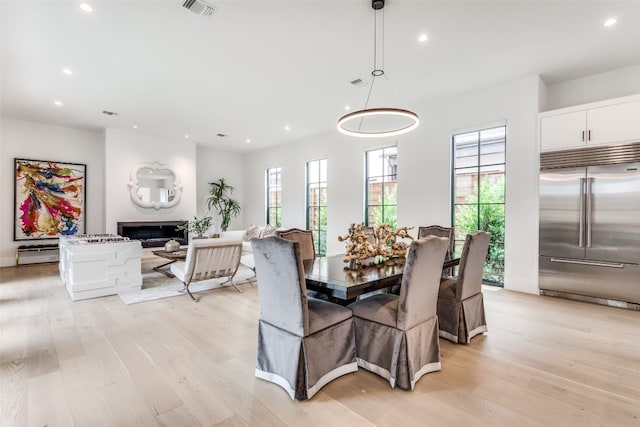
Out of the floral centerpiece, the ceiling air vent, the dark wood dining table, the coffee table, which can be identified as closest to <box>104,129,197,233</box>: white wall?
the coffee table

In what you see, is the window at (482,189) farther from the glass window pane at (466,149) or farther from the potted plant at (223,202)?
the potted plant at (223,202)

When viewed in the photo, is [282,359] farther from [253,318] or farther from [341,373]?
[253,318]

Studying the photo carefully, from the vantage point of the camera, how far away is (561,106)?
4684 mm

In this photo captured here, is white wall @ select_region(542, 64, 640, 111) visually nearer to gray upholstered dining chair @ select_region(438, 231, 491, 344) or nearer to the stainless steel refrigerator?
the stainless steel refrigerator

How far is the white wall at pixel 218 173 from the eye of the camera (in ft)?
30.6

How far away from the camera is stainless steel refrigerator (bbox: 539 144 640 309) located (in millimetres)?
3836

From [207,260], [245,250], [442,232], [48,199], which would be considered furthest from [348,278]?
[48,199]

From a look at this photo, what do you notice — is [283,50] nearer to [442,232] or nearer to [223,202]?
[442,232]

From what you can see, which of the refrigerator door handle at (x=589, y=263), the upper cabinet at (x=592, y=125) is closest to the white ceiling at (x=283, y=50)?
the upper cabinet at (x=592, y=125)

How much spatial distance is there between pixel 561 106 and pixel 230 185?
335 inches

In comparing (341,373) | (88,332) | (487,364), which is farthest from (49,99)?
(487,364)

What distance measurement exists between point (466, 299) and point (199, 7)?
148 inches

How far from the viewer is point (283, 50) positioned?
369 cm

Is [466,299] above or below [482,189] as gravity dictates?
below
